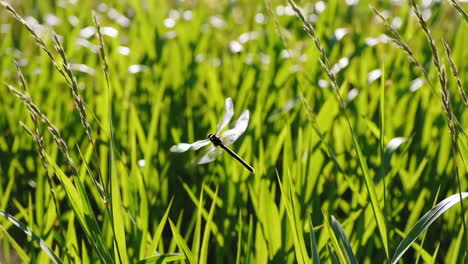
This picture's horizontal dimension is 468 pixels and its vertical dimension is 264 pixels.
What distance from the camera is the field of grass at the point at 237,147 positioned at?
982 millimetres

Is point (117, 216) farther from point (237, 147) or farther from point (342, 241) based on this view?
point (237, 147)

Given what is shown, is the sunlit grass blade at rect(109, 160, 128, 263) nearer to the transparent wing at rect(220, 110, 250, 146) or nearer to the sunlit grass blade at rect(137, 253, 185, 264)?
the sunlit grass blade at rect(137, 253, 185, 264)

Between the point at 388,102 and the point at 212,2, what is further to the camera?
the point at 212,2

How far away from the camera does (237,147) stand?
1.69m

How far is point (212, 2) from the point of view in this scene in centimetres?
372

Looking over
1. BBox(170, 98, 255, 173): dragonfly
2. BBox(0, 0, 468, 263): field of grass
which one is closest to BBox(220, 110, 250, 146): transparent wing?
BBox(170, 98, 255, 173): dragonfly

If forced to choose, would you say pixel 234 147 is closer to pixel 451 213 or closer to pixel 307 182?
pixel 307 182

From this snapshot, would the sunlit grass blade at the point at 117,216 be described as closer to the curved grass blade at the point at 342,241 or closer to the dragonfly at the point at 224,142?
the dragonfly at the point at 224,142

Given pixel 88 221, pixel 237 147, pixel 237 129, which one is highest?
pixel 237 129

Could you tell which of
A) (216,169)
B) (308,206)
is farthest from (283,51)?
(308,206)

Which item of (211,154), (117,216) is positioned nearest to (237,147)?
(211,154)

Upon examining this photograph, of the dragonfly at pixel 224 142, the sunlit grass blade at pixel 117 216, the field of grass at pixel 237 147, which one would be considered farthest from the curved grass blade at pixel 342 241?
the sunlit grass blade at pixel 117 216

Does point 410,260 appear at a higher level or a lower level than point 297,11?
lower

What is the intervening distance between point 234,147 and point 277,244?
0.50 meters
